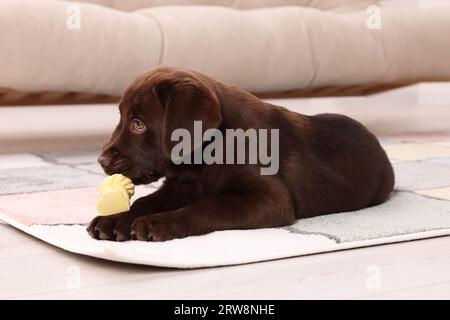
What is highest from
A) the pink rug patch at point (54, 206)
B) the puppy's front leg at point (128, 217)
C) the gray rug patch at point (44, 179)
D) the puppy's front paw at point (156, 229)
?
the puppy's front paw at point (156, 229)

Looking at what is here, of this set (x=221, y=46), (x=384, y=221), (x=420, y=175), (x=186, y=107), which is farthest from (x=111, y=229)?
(x=221, y=46)

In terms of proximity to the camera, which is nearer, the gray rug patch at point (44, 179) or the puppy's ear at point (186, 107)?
the puppy's ear at point (186, 107)

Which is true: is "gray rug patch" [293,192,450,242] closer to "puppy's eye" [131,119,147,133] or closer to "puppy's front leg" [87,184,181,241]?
"puppy's front leg" [87,184,181,241]

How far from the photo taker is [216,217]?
1545mm

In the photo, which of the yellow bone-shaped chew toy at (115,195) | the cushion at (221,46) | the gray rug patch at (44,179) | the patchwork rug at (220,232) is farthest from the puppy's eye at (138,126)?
the cushion at (221,46)

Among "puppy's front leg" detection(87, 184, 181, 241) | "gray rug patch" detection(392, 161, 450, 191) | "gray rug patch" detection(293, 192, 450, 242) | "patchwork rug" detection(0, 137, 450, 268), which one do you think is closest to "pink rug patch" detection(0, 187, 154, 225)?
"patchwork rug" detection(0, 137, 450, 268)

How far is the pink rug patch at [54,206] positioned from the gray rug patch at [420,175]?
2.48ft

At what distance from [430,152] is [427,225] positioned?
4.30 feet

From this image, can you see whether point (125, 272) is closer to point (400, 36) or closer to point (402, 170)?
point (402, 170)

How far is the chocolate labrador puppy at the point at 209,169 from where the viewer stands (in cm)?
154

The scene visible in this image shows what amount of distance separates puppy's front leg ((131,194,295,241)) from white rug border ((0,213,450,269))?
0.12 meters

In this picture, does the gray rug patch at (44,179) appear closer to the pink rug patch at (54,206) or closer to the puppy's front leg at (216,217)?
the pink rug patch at (54,206)

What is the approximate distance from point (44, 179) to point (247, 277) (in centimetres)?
118

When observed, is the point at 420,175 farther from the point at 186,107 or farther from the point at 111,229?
the point at 111,229
